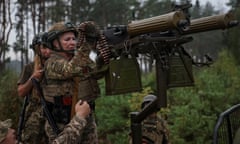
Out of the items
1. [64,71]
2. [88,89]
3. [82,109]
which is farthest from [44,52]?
[82,109]

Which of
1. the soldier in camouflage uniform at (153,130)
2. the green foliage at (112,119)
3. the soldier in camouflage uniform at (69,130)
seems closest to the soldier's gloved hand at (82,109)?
the soldier in camouflage uniform at (69,130)

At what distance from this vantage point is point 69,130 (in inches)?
124

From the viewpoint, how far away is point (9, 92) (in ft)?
24.3

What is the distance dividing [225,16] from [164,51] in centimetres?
45

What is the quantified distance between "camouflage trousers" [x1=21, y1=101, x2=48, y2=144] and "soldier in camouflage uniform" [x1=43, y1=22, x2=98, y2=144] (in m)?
0.32

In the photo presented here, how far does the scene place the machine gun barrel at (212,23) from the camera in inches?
108

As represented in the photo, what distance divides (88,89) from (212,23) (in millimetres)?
1085

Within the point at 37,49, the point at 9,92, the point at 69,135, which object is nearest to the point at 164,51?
the point at 69,135

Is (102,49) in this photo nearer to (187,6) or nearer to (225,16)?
(187,6)

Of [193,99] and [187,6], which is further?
[193,99]

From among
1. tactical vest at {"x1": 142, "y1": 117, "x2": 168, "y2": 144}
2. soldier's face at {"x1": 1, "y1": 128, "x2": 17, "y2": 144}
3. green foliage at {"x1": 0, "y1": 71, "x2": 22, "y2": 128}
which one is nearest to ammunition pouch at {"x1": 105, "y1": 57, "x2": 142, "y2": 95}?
soldier's face at {"x1": 1, "y1": 128, "x2": 17, "y2": 144}

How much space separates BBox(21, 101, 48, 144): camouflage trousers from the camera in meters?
4.21

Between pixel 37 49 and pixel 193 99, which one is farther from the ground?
pixel 37 49

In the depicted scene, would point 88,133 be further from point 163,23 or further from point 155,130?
point 163,23
